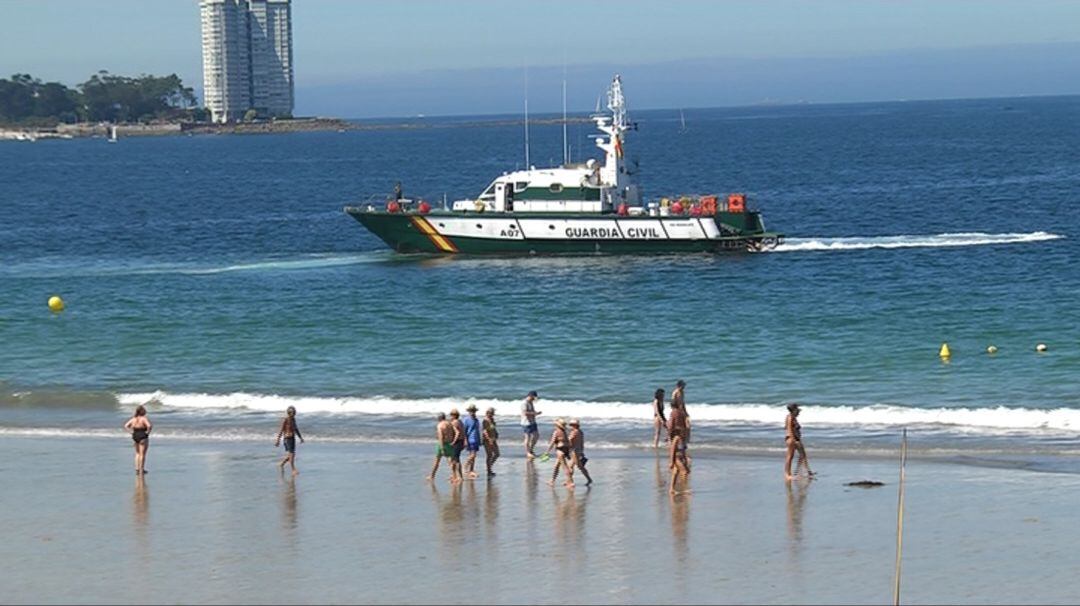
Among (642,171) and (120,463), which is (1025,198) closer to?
(642,171)

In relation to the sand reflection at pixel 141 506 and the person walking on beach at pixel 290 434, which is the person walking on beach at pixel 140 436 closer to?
the sand reflection at pixel 141 506

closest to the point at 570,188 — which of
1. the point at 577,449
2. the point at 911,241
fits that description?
the point at 911,241

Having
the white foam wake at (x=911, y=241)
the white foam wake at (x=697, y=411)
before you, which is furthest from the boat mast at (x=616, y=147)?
the white foam wake at (x=697, y=411)

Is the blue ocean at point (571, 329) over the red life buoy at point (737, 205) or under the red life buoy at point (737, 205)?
under

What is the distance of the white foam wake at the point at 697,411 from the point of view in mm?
30344

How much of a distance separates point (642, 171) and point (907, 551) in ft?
355

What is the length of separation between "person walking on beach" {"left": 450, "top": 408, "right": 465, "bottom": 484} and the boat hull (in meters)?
31.7

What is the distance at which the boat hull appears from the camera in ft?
187

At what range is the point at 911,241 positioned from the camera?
201 feet

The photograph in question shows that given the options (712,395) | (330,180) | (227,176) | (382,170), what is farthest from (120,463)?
(382,170)

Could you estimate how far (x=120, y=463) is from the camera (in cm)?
2758

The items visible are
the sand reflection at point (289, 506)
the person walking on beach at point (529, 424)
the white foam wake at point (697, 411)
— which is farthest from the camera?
the white foam wake at point (697, 411)

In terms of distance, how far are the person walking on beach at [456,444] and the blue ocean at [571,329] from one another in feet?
15.1

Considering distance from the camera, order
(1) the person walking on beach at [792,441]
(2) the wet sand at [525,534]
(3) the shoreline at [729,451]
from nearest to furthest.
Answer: (2) the wet sand at [525,534], (1) the person walking on beach at [792,441], (3) the shoreline at [729,451]
